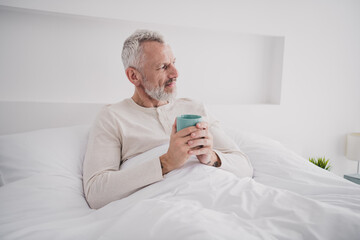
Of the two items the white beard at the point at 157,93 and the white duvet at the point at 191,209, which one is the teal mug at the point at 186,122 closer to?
the white duvet at the point at 191,209

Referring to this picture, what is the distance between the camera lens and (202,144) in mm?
959

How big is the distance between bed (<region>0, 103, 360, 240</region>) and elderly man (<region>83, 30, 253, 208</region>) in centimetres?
6

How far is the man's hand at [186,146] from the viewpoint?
924 mm

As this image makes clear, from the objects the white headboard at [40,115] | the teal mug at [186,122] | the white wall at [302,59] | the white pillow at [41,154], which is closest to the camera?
the teal mug at [186,122]

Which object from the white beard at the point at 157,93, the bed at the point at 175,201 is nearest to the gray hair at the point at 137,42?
the white beard at the point at 157,93

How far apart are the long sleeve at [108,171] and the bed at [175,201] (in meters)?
0.04

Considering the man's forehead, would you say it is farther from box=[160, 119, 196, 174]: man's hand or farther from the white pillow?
the white pillow

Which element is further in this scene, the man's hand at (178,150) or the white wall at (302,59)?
the white wall at (302,59)

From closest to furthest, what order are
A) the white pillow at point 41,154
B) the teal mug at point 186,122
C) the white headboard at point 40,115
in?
1. the teal mug at point 186,122
2. the white pillow at point 41,154
3. the white headboard at point 40,115

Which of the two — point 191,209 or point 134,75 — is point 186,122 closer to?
point 191,209

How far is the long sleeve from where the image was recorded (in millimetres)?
977

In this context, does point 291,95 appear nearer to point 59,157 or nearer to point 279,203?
point 279,203

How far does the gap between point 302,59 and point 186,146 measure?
1938mm

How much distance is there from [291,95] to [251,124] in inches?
20.4
